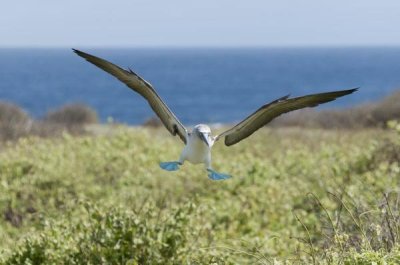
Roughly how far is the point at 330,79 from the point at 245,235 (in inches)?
3958

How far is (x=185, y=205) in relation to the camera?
6.15 metres

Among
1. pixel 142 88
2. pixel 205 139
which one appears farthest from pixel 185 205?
pixel 205 139

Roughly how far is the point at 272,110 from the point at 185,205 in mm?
2476

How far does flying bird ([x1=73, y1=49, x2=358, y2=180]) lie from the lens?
3650mm

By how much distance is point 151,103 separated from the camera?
154 inches

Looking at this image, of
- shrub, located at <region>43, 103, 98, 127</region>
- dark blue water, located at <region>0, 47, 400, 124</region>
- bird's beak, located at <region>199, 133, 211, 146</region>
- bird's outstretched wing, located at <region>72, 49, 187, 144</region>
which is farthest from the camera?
dark blue water, located at <region>0, 47, 400, 124</region>

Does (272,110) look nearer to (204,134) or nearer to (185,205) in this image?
(204,134)

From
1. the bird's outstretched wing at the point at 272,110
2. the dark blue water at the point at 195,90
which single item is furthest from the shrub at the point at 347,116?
the dark blue water at the point at 195,90

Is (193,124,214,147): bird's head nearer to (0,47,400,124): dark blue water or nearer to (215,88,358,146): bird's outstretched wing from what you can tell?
(215,88,358,146): bird's outstretched wing

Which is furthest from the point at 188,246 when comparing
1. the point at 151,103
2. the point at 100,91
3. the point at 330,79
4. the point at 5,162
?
the point at 330,79

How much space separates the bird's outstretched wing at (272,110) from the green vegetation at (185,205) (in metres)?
0.71

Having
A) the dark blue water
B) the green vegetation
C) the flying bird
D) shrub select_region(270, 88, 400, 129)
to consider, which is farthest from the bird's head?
the dark blue water

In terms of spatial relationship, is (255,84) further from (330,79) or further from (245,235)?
(245,235)

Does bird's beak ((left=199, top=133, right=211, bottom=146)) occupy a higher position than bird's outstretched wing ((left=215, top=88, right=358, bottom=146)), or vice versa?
bird's outstretched wing ((left=215, top=88, right=358, bottom=146))
